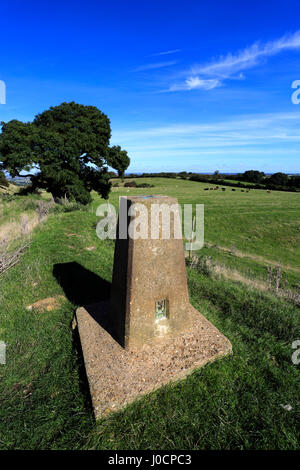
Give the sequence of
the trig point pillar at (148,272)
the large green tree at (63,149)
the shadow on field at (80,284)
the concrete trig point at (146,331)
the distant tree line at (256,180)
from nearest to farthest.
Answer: the concrete trig point at (146,331)
the trig point pillar at (148,272)
the shadow on field at (80,284)
the large green tree at (63,149)
the distant tree line at (256,180)

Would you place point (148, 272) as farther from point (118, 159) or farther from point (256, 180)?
point (256, 180)

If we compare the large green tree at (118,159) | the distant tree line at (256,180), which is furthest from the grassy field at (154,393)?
the distant tree line at (256,180)

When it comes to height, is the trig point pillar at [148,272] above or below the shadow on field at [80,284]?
above

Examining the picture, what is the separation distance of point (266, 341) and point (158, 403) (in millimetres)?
2402

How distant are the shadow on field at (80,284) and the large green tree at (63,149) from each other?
1006 centimetres

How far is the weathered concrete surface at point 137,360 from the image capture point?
103 inches

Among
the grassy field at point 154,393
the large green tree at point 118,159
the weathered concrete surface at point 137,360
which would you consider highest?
the large green tree at point 118,159

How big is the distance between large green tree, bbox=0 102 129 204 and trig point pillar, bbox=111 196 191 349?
44.7ft

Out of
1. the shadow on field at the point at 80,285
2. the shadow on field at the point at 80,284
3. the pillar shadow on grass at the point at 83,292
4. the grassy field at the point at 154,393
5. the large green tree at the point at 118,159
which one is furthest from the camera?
the large green tree at the point at 118,159

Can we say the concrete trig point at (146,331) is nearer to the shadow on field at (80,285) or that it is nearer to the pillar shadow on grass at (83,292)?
the pillar shadow on grass at (83,292)

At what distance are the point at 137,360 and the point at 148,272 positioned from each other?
1295 millimetres

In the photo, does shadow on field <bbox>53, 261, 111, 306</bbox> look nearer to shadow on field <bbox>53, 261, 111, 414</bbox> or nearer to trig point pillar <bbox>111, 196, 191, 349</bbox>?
shadow on field <bbox>53, 261, 111, 414</bbox>
